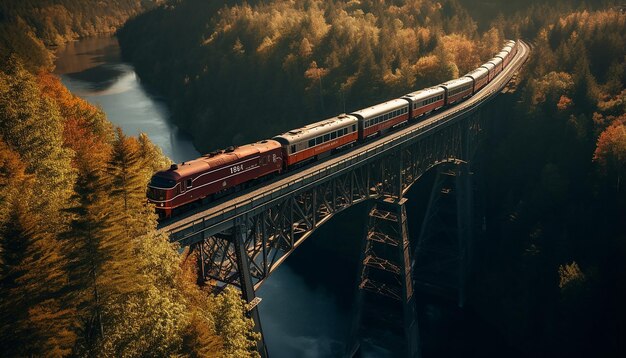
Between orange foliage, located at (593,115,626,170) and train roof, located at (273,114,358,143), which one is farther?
orange foliage, located at (593,115,626,170)

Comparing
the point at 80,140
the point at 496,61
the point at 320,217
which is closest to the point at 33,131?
the point at 80,140

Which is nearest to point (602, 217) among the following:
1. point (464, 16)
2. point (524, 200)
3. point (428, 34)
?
point (524, 200)

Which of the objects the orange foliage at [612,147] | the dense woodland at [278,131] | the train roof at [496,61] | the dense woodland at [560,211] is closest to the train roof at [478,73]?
the dense woodland at [278,131]

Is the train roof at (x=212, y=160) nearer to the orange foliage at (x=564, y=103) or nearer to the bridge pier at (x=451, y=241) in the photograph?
the bridge pier at (x=451, y=241)

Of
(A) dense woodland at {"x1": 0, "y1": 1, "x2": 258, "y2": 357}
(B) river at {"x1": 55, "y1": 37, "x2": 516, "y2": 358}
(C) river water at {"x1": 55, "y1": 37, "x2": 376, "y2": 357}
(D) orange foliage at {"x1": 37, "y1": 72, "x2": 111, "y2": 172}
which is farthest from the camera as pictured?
(C) river water at {"x1": 55, "y1": 37, "x2": 376, "y2": 357}

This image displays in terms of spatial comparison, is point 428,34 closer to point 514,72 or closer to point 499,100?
point 514,72

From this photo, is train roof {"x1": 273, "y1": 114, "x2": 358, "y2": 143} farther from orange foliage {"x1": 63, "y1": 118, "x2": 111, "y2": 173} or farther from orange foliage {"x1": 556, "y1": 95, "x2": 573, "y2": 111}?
orange foliage {"x1": 556, "y1": 95, "x2": 573, "y2": 111}

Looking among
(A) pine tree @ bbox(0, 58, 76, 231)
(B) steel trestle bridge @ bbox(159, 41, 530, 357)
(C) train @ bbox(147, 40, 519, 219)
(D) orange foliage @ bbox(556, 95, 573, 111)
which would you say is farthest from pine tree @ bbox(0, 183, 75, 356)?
(D) orange foliage @ bbox(556, 95, 573, 111)
